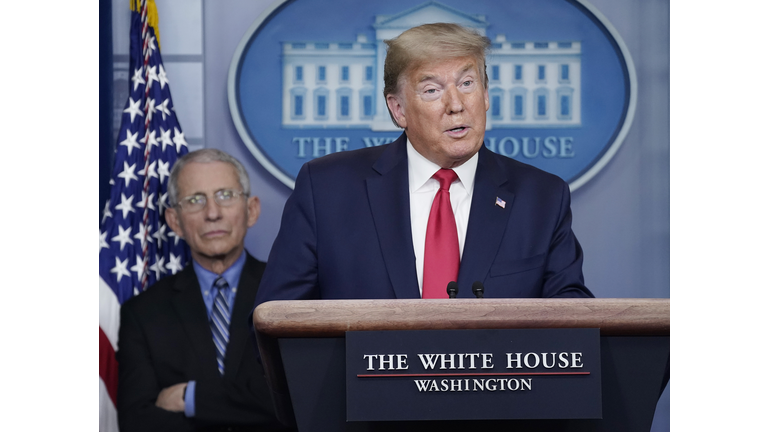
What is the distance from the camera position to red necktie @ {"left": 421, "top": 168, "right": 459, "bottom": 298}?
5.69 ft

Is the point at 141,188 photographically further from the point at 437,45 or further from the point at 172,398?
the point at 437,45

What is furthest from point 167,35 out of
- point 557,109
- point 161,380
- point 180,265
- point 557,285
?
point 557,285

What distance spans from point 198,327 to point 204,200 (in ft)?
1.60

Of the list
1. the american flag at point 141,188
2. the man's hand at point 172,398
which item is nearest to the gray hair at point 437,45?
the american flag at point 141,188

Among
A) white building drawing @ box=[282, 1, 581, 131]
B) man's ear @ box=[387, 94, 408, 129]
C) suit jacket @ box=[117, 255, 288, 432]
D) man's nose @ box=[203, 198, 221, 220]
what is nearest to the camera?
man's ear @ box=[387, 94, 408, 129]

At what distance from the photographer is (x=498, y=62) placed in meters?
3.11

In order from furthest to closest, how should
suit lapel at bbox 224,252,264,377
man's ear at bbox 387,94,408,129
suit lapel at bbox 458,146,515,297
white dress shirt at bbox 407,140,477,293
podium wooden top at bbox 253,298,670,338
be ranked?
suit lapel at bbox 224,252,264,377
man's ear at bbox 387,94,408,129
white dress shirt at bbox 407,140,477,293
suit lapel at bbox 458,146,515,297
podium wooden top at bbox 253,298,670,338

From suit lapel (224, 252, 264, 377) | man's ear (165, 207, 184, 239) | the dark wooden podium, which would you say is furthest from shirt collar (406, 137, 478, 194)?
man's ear (165, 207, 184, 239)

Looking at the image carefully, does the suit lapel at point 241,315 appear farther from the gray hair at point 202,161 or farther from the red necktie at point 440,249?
the red necktie at point 440,249

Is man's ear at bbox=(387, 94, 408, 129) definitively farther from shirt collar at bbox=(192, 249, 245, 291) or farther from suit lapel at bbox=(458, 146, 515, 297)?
shirt collar at bbox=(192, 249, 245, 291)

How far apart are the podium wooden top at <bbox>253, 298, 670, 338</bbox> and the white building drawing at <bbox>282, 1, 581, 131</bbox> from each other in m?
1.98

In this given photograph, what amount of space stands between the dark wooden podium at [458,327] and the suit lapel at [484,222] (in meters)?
0.48

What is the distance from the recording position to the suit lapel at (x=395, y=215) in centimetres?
170

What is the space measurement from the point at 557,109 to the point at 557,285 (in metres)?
1.59
